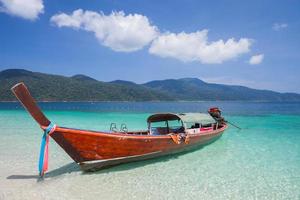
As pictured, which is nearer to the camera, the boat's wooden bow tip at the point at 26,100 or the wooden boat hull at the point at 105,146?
the boat's wooden bow tip at the point at 26,100

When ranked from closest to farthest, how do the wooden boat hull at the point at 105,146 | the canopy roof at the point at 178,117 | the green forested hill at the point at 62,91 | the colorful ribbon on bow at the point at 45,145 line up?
the colorful ribbon on bow at the point at 45,145 < the wooden boat hull at the point at 105,146 < the canopy roof at the point at 178,117 < the green forested hill at the point at 62,91

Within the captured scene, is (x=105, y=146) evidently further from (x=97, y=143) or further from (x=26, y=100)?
(x=26, y=100)

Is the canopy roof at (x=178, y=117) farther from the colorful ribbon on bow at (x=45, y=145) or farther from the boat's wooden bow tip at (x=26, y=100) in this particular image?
the boat's wooden bow tip at (x=26, y=100)

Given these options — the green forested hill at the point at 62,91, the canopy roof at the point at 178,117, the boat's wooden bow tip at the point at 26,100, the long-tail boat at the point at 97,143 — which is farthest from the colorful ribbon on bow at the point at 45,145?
the green forested hill at the point at 62,91

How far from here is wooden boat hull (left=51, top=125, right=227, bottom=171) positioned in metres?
9.12

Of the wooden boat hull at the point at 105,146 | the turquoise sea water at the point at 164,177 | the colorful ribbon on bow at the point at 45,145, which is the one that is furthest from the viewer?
the wooden boat hull at the point at 105,146

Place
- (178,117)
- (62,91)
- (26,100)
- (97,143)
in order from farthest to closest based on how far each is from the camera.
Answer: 1. (62,91)
2. (178,117)
3. (97,143)
4. (26,100)

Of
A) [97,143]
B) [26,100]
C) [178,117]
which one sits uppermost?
[26,100]

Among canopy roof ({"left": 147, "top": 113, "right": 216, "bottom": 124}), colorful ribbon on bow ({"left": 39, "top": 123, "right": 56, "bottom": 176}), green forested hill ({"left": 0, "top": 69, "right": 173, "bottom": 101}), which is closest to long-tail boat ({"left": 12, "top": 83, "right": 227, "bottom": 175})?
colorful ribbon on bow ({"left": 39, "top": 123, "right": 56, "bottom": 176})

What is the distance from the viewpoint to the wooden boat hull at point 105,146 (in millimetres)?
9125

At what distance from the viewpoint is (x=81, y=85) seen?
18538 cm

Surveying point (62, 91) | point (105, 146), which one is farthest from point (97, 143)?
point (62, 91)

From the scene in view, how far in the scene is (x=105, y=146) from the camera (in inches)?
384

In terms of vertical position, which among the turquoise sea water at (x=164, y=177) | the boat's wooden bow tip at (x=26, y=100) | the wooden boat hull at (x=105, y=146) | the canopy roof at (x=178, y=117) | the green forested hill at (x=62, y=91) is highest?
the green forested hill at (x=62, y=91)
